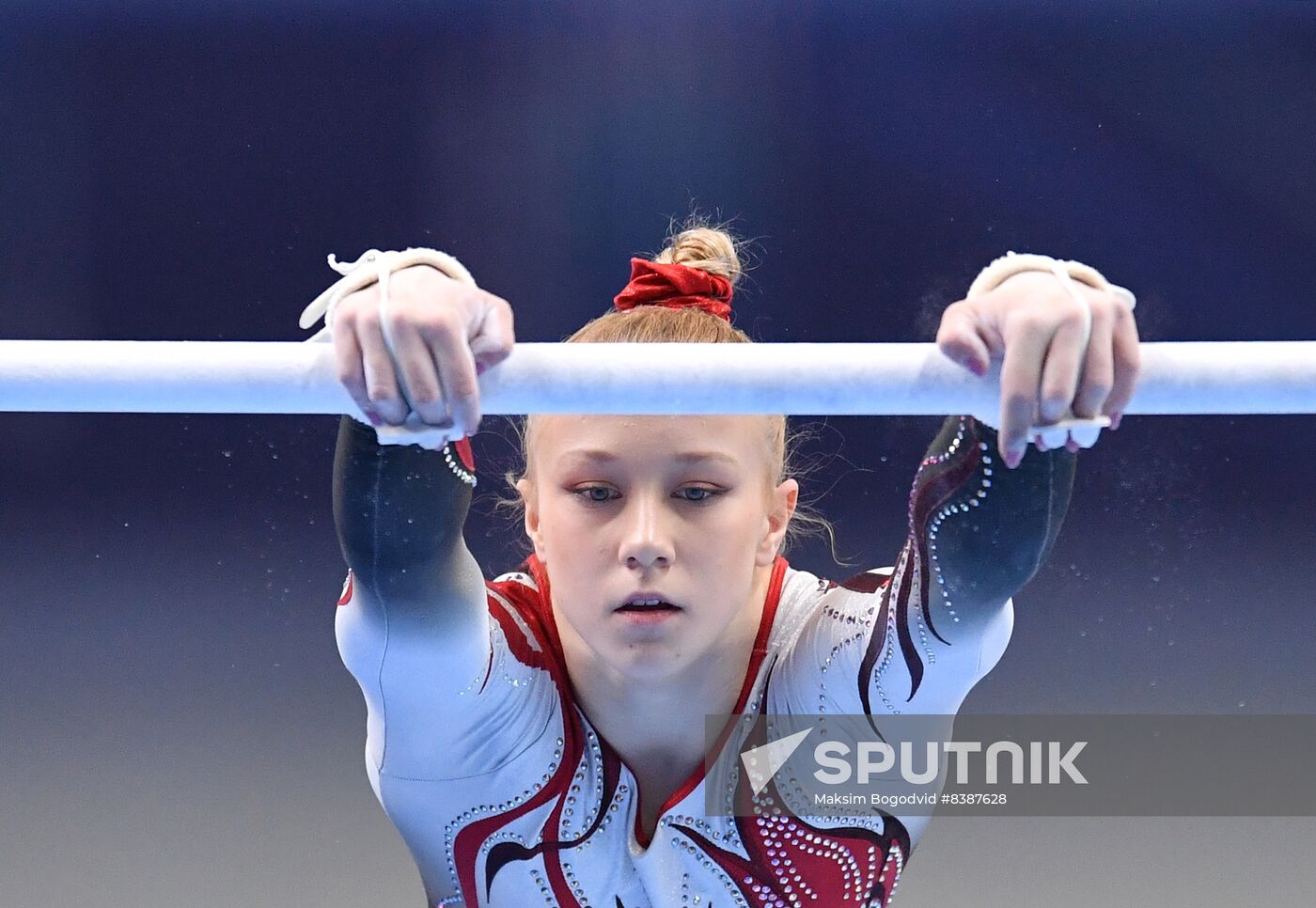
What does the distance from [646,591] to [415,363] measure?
37cm

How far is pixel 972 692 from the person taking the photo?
7.87 feet

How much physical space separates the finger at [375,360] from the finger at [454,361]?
0.09ft

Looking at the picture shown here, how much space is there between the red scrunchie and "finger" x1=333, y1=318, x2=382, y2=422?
53 cm

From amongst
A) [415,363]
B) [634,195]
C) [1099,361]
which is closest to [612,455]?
[415,363]

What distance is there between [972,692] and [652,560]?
1375 millimetres

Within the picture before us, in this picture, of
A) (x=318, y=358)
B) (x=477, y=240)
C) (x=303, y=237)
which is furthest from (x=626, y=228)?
(x=318, y=358)

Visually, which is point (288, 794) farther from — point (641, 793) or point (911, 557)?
point (911, 557)

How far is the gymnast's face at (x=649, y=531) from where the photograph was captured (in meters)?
1.19

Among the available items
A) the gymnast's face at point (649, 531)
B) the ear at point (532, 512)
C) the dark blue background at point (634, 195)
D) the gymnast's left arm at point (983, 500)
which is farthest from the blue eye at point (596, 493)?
the dark blue background at point (634, 195)

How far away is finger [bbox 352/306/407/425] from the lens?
2.91 feet

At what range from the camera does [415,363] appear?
0.88 meters

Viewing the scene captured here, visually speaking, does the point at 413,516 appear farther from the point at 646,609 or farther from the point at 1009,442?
the point at 1009,442

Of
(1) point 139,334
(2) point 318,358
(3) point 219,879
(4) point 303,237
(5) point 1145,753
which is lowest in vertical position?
(3) point 219,879

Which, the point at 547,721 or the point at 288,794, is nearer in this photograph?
the point at 547,721
